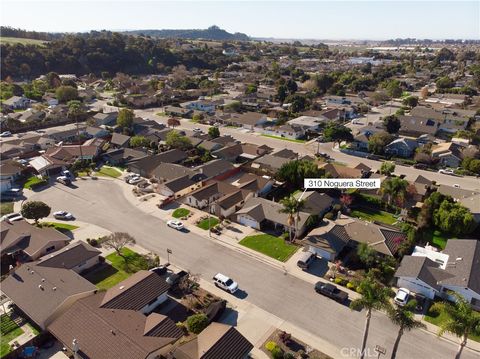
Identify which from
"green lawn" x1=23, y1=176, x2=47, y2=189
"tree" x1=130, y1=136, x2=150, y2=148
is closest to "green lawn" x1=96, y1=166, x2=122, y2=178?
"green lawn" x1=23, y1=176, x2=47, y2=189

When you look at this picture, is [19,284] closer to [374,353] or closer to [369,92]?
[374,353]

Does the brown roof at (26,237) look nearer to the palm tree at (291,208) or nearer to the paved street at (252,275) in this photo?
the paved street at (252,275)

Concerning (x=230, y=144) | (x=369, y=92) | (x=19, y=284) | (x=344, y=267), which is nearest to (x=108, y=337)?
(x=19, y=284)

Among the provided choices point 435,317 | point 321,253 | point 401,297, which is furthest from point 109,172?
point 435,317

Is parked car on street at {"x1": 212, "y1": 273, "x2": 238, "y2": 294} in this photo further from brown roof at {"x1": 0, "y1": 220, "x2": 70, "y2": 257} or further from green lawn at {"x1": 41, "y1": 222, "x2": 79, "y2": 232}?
green lawn at {"x1": 41, "y1": 222, "x2": 79, "y2": 232}

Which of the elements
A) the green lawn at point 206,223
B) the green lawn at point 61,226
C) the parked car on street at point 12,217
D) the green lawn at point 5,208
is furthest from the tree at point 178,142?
the parked car on street at point 12,217
